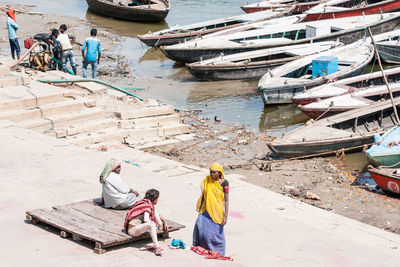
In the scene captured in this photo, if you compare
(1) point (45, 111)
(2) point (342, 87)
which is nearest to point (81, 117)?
(1) point (45, 111)

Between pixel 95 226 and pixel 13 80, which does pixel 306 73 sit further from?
pixel 95 226

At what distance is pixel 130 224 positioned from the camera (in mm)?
6699

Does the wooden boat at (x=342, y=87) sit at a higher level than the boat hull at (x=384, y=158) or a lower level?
higher

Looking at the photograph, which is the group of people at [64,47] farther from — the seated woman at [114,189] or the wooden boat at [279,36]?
the seated woman at [114,189]

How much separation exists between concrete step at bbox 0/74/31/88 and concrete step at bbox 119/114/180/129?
2.89m

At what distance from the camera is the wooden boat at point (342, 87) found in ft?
53.2

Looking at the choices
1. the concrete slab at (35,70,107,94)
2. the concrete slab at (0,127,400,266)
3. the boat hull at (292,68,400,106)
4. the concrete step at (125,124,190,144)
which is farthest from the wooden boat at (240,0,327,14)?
the concrete slab at (0,127,400,266)

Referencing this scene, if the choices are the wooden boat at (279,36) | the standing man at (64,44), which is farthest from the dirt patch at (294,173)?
the wooden boat at (279,36)

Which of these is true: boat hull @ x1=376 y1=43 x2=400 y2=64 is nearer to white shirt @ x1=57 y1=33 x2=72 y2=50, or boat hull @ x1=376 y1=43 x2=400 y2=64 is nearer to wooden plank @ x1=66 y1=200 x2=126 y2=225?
white shirt @ x1=57 y1=33 x2=72 y2=50

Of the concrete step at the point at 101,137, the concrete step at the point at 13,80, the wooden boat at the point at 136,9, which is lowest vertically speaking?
the concrete step at the point at 101,137

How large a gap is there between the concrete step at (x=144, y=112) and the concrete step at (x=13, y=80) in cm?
259

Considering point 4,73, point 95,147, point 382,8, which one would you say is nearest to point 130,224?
point 95,147

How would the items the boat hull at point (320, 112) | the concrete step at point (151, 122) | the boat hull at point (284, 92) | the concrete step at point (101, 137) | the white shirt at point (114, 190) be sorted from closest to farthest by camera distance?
1. the white shirt at point (114, 190)
2. the concrete step at point (101, 137)
3. the concrete step at point (151, 122)
4. the boat hull at point (320, 112)
5. the boat hull at point (284, 92)

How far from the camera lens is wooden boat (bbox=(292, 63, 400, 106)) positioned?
53.2 feet
